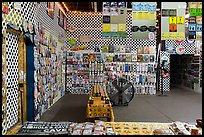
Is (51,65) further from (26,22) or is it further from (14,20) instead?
(14,20)

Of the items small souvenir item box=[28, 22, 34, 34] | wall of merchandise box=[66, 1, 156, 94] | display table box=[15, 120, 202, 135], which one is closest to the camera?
display table box=[15, 120, 202, 135]

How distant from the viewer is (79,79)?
45.5 ft

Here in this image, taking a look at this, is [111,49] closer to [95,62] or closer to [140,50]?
[95,62]

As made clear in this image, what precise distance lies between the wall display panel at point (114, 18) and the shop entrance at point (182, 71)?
37.1 ft

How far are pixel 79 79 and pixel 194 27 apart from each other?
827 cm

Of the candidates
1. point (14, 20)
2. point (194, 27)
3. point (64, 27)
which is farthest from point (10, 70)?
point (64, 27)

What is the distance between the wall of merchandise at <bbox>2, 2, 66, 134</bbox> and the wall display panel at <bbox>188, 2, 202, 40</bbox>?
3.54 m

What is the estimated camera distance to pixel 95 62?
13.7 meters

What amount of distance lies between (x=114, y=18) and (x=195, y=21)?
181 cm

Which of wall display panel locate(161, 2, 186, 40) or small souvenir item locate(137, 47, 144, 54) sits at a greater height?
wall display panel locate(161, 2, 186, 40)

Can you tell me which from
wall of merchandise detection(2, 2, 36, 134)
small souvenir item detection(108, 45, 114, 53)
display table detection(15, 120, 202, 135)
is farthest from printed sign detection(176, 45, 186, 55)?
display table detection(15, 120, 202, 135)

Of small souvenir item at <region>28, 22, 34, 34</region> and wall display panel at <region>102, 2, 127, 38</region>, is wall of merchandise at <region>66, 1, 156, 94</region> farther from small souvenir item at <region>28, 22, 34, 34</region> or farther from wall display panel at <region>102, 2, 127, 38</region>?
wall display panel at <region>102, 2, 127, 38</region>

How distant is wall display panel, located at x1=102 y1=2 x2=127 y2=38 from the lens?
5.98 m

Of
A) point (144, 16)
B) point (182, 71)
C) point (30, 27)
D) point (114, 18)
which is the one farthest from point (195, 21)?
point (182, 71)
